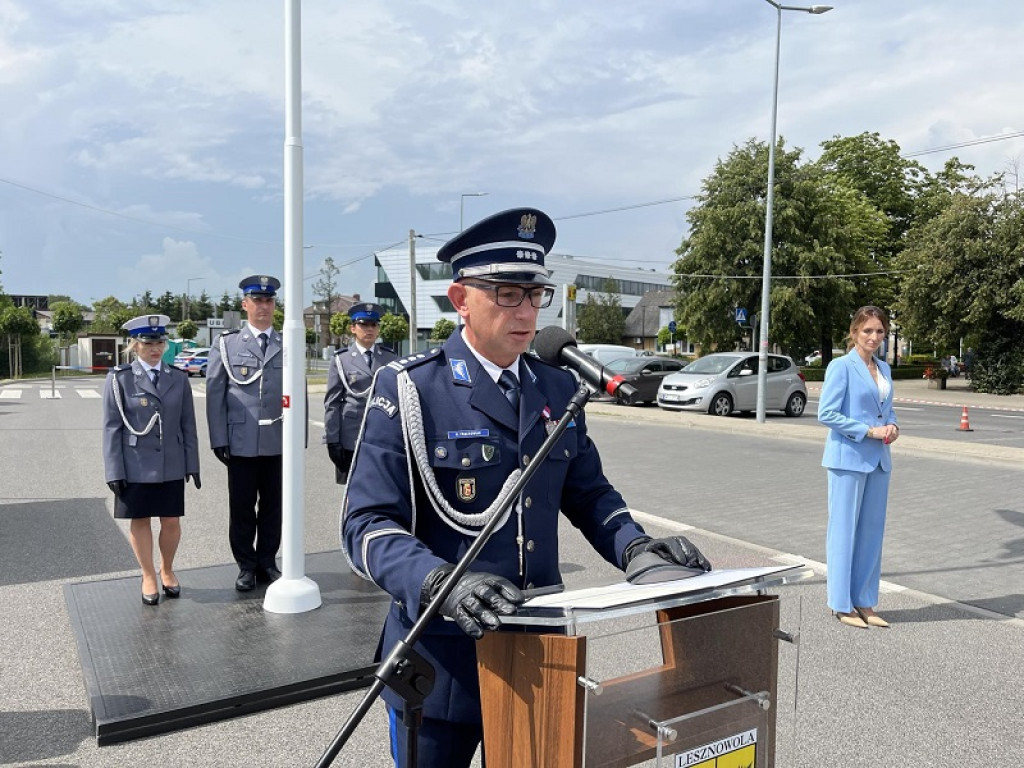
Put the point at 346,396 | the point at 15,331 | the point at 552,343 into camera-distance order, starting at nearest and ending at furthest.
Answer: the point at 552,343 → the point at 346,396 → the point at 15,331

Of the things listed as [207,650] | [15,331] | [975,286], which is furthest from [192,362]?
[207,650]

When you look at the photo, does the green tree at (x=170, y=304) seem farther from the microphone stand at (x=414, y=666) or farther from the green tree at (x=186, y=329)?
the microphone stand at (x=414, y=666)

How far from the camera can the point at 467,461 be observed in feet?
6.47

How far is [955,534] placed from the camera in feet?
24.8

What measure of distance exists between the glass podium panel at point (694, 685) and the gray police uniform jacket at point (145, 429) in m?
4.42

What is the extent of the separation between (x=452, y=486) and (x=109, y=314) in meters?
81.2

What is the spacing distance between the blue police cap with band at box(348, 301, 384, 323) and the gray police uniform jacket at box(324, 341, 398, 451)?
1.58 ft

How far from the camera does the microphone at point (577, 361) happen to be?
1822 mm

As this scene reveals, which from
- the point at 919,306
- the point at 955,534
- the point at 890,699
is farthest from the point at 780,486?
the point at 919,306

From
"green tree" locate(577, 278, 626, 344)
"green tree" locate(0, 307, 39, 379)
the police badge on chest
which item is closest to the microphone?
the police badge on chest

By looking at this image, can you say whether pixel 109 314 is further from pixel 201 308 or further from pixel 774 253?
pixel 774 253

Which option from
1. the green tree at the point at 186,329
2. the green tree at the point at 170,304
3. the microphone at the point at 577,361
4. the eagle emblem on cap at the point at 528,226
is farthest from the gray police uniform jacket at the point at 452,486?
the green tree at the point at 170,304

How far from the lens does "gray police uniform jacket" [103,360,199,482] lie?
522cm

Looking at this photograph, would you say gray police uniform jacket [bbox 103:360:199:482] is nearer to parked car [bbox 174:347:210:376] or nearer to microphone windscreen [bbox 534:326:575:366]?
microphone windscreen [bbox 534:326:575:366]
